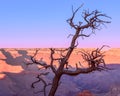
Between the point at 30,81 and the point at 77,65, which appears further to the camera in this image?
the point at 30,81

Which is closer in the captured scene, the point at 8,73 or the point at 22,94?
the point at 22,94

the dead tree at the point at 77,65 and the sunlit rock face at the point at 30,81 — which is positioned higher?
the dead tree at the point at 77,65

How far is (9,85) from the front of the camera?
96.7 meters

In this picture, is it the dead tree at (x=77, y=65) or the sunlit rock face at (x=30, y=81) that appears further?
the sunlit rock face at (x=30, y=81)

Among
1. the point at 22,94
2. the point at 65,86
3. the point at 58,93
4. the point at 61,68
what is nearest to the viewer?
the point at 61,68

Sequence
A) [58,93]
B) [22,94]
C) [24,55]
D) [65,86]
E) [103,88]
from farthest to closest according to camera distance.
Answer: [24,55]
[103,88]
[65,86]
[58,93]
[22,94]

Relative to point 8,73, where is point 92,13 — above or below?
above

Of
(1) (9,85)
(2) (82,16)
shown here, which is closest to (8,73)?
(1) (9,85)

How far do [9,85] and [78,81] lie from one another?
47820 mm

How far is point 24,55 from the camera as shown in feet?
481

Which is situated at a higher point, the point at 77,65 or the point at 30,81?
the point at 77,65

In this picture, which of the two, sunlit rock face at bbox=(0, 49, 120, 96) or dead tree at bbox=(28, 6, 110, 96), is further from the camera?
sunlit rock face at bbox=(0, 49, 120, 96)

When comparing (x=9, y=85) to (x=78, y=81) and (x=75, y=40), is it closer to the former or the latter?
(x=78, y=81)

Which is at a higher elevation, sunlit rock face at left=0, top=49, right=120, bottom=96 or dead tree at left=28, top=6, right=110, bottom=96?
dead tree at left=28, top=6, right=110, bottom=96
